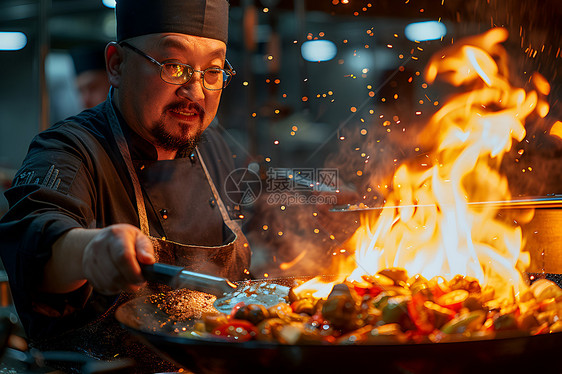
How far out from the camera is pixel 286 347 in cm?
82

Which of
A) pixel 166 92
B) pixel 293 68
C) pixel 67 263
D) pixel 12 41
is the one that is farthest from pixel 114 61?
pixel 12 41

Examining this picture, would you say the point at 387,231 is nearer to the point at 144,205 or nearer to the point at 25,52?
the point at 144,205

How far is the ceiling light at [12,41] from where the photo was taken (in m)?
5.08

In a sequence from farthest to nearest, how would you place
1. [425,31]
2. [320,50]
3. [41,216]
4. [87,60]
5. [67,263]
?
1. [320,50]
2. [425,31]
3. [87,60]
4. [41,216]
5. [67,263]

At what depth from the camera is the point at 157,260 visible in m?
1.79

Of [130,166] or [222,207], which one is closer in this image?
[130,166]

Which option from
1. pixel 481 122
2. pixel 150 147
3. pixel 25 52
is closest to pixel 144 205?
pixel 150 147

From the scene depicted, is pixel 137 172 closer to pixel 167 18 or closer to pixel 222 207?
pixel 222 207

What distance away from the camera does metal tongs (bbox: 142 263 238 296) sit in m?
0.98

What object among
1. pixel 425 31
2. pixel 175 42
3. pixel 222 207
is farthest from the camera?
pixel 425 31

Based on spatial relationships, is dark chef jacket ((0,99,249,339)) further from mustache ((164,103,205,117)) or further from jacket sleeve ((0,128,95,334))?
mustache ((164,103,205,117))

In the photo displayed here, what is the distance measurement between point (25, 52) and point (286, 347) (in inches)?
201

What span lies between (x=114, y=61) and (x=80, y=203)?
72 cm

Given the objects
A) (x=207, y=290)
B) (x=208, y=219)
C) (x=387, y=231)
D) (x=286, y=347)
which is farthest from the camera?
(x=208, y=219)
